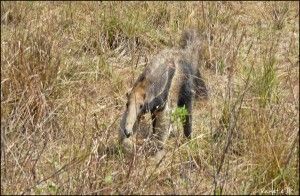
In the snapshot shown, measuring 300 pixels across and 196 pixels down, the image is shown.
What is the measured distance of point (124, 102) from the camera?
5473mm

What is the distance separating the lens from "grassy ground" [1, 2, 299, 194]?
3.45 m

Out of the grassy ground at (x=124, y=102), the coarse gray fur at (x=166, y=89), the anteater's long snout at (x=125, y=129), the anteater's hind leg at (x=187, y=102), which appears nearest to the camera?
the grassy ground at (x=124, y=102)

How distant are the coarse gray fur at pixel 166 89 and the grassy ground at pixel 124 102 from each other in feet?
0.53

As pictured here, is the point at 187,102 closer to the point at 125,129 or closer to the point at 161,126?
the point at 161,126

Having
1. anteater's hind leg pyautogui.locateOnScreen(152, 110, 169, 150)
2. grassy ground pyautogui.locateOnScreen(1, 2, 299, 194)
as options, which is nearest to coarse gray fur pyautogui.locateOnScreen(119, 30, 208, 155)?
anteater's hind leg pyautogui.locateOnScreen(152, 110, 169, 150)

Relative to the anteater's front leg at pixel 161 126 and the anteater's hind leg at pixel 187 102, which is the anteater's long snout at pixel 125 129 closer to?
the anteater's front leg at pixel 161 126

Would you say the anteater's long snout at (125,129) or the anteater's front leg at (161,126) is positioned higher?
the anteater's long snout at (125,129)

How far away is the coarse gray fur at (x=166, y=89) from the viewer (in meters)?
4.12

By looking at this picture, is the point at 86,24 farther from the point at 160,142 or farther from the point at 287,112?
the point at 287,112

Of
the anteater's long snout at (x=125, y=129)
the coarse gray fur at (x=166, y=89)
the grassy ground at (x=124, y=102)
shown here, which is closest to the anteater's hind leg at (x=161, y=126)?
the coarse gray fur at (x=166, y=89)

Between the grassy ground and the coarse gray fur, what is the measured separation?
16cm

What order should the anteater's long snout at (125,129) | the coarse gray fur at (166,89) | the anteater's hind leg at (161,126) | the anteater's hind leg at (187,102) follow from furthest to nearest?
the anteater's hind leg at (187,102)
the anteater's hind leg at (161,126)
the coarse gray fur at (166,89)
the anteater's long snout at (125,129)

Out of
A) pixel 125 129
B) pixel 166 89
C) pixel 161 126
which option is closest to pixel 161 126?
pixel 161 126

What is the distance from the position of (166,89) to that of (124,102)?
0.97 m
